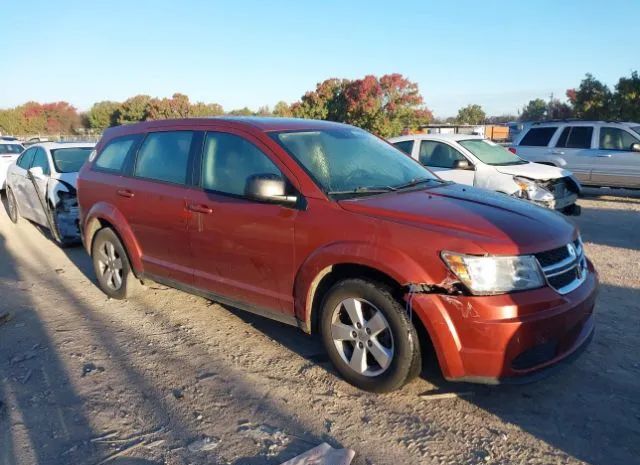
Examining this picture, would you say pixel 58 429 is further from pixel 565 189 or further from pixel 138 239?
pixel 565 189

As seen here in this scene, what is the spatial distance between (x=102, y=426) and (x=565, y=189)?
8056 millimetres

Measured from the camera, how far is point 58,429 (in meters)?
3.07

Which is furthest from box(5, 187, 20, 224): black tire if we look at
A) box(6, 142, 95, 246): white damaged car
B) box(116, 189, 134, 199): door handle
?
box(116, 189, 134, 199): door handle

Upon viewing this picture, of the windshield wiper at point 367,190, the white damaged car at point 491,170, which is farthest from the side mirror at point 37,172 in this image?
the windshield wiper at point 367,190

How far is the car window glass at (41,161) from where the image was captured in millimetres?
8367

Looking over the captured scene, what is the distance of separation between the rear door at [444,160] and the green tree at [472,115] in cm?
6874

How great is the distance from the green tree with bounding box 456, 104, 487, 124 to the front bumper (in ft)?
246

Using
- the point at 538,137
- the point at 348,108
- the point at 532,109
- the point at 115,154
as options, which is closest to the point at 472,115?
the point at 532,109

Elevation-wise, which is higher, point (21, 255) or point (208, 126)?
point (208, 126)

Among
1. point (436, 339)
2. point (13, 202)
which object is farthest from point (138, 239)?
point (13, 202)

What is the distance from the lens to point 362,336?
3.37m

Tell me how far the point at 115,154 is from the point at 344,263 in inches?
123

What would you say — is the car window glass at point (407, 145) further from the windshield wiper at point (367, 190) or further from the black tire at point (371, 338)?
the black tire at point (371, 338)

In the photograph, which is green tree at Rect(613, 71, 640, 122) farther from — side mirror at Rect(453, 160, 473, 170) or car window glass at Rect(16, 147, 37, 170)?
car window glass at Rect(16, 147, 37, 170)
